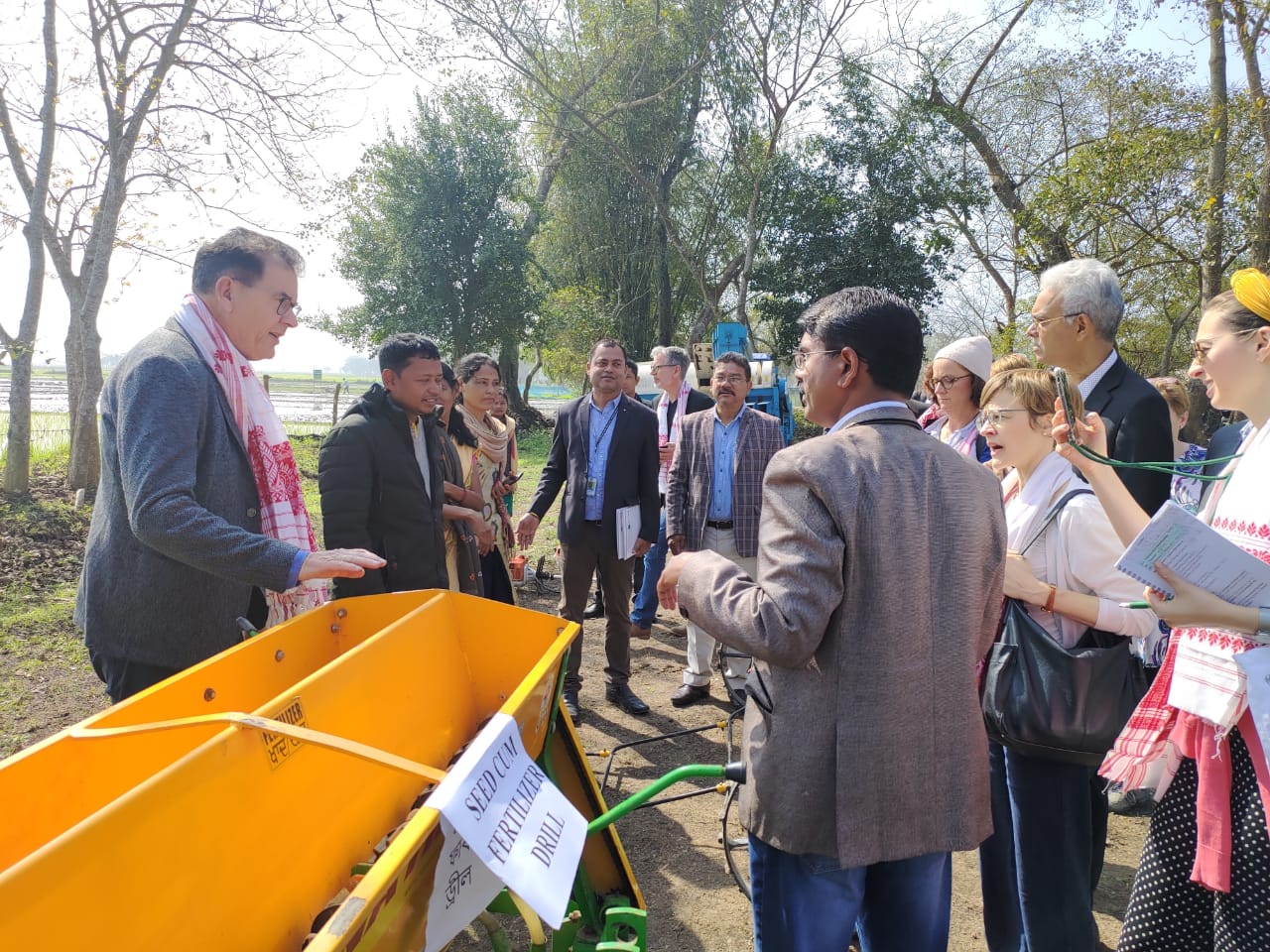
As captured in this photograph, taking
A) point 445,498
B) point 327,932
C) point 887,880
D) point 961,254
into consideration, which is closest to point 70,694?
point 445,498

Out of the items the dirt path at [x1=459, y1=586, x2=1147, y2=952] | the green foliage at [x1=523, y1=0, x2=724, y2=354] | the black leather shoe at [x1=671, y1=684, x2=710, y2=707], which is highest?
the green foliage at [x1=523, y1=0, x2=724, y2=354]

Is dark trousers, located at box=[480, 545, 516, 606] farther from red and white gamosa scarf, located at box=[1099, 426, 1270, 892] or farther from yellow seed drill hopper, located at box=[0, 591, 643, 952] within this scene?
red and white gamosa scarf, located at box=[1099, 426, 1270, 892]

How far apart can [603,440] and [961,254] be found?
18462mm

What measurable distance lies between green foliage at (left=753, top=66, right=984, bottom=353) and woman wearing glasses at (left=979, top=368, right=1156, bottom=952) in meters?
17.9

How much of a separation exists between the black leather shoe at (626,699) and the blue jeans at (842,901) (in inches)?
113

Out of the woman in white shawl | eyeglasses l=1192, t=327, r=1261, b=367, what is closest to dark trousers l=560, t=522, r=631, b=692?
the woman in white shawl

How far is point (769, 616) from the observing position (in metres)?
1.48

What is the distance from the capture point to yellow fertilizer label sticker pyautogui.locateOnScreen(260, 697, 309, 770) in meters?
1.62

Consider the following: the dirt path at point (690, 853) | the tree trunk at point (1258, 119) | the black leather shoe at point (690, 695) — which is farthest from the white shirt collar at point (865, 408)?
the tree trunk at point (1258, 119)

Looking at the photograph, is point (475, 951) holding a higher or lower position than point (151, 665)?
lower

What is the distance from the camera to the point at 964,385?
364 centimetres

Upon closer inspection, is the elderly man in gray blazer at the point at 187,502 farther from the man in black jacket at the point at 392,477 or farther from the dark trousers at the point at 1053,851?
the dark trousers at the point at 1053,851

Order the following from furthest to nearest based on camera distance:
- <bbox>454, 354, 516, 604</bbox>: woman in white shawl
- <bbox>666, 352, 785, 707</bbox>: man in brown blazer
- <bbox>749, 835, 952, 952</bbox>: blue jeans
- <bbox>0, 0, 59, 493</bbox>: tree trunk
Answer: <bbox>0, 0, 59, 493</bbox>: tree trunk, <bbox>454, 354, 516, 604</bbox>: woman in white shawl, <bbox>666, 352, 785, 707</bbox>: man in brown blazer, <bbox>749, 835, 952, 952</bbox>: blue jeans

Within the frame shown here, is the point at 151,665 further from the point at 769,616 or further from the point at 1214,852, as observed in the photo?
the point at 1214,852
